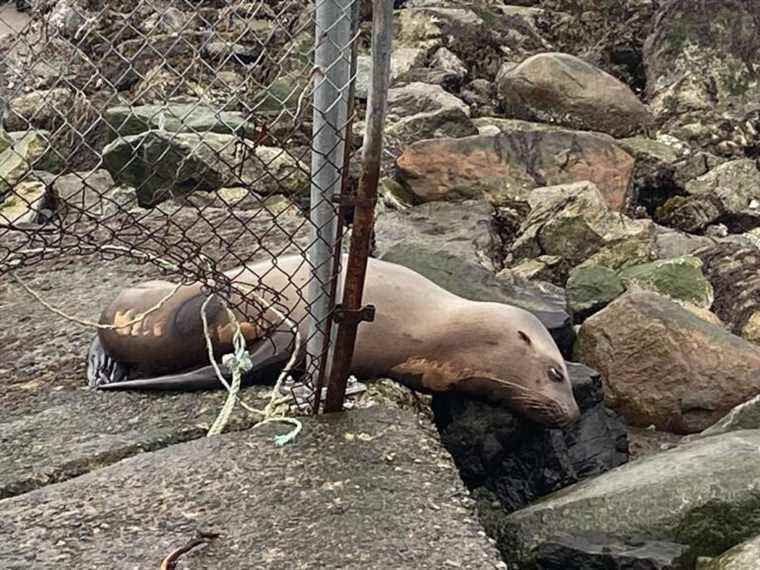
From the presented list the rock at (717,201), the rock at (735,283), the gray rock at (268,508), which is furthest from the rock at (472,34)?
the gray rock at (268,508)

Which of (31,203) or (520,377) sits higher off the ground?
(520,377)

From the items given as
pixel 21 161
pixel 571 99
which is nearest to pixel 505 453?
pixel 21 161

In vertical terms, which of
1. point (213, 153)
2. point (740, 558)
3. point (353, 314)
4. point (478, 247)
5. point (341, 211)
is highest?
point (341, 211)

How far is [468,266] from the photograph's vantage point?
4559 mm

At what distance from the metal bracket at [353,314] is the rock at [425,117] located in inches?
192

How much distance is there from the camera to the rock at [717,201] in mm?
7371

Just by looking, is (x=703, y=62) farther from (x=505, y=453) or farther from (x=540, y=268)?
(x=505, y=453)

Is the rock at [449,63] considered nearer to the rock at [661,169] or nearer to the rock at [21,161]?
the rock at [661,169]

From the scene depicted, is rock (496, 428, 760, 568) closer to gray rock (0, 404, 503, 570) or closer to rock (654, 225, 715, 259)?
gray rock (0, 404, 503, 570)

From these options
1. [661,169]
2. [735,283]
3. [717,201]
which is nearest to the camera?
[735,283]

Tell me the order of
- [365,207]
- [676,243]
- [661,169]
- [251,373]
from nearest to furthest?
[365,207] → [251,373] → [676,243] → [661,169]

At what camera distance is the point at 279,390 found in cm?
309

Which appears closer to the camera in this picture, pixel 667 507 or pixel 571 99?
pixel 667 507

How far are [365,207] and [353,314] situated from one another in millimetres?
292
